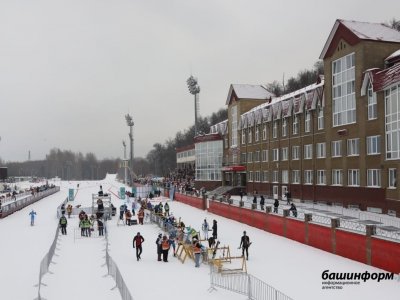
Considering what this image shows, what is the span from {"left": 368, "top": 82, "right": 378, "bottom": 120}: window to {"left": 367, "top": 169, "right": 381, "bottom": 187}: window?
13.8 feet

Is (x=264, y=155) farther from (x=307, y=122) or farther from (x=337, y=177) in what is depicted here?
(x=337, y=177)

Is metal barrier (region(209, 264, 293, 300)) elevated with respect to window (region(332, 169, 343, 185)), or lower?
lower

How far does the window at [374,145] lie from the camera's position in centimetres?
3381

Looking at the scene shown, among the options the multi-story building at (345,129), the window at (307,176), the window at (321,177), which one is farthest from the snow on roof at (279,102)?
the window at (307,176)

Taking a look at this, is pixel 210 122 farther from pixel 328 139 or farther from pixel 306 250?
pixel 306 250

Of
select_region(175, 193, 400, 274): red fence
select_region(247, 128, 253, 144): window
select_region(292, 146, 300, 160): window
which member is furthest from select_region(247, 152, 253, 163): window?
select_region(175, 193, 400, 274): red fence

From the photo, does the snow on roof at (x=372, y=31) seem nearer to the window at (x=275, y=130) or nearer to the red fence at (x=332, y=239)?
the red fence at (x=332, y=239)

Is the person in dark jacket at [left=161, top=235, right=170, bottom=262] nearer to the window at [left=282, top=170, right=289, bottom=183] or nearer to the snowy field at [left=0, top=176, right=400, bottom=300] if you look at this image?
the snowy field at [left=0, top=176, right=400, bottom=300]

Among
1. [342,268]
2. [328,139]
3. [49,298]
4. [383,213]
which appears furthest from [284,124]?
[49,298]

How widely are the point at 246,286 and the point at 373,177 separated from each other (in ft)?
73.6

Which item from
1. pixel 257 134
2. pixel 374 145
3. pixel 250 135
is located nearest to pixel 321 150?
pixel 374 145

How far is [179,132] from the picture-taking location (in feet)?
569

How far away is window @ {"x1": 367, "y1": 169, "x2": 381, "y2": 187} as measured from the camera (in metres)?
33.9

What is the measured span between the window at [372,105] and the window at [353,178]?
4.98 m
